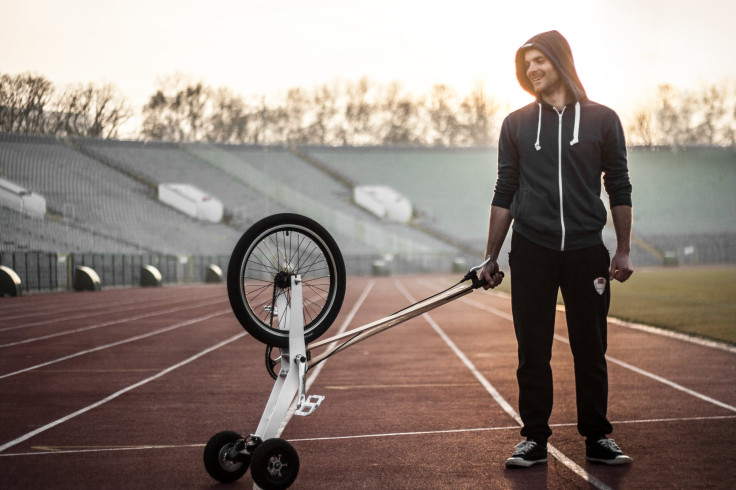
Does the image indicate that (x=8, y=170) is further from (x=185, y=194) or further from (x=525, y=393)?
(x=525, y=393)

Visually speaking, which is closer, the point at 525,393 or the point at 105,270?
the point at 525,393

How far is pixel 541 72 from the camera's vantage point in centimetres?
464

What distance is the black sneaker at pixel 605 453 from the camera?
15.4 feet

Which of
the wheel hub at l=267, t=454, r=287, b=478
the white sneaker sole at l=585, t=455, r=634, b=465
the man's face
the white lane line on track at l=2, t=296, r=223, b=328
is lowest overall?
the white lane line on track at l=2, t=296, r=223, b=328

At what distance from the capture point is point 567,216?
180 inches

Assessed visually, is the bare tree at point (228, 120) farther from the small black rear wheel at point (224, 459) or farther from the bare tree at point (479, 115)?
the small black rear wheel at point (224, 459)

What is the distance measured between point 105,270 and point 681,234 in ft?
118

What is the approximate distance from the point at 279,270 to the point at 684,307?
15.0 metres

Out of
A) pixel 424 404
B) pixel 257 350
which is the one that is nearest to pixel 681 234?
pixel 257 350

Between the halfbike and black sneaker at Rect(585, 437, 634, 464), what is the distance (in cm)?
102

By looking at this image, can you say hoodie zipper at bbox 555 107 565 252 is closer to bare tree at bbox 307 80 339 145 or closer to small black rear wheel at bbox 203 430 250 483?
small black rear wheel at bbox 203 430 250 483

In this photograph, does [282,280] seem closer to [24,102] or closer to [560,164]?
[560,164]

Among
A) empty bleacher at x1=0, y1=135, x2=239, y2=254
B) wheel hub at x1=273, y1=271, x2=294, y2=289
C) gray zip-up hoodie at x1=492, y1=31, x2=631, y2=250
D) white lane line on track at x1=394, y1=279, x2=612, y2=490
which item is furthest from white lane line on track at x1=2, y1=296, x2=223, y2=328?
empty bleacher at x1=0, y1=135, x2=239, y2=254

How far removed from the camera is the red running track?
4.66 m
